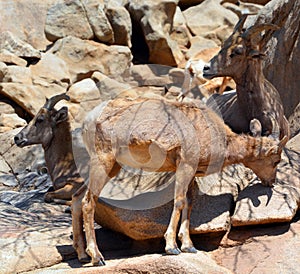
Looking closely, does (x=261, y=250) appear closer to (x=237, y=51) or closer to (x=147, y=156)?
(x=147, y=156)

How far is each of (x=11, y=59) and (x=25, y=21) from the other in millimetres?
2979

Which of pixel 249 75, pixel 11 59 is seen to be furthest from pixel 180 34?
pixel 249 75

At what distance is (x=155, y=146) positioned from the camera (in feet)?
17.0

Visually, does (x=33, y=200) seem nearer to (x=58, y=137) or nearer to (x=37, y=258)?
(x=58, y=137)

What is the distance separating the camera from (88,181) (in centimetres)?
533

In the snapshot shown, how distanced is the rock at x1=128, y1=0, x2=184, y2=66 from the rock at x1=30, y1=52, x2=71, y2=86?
261 centimetres

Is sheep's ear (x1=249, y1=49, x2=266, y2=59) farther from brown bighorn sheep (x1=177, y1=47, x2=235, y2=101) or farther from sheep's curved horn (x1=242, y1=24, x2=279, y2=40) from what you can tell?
brown bighorn sheep (x1=177, y1=47, x2=235, y2=101)

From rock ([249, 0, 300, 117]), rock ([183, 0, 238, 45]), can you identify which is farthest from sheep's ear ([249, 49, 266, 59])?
rock ([183, 0, 238, 45])

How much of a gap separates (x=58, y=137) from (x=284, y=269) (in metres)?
3.94

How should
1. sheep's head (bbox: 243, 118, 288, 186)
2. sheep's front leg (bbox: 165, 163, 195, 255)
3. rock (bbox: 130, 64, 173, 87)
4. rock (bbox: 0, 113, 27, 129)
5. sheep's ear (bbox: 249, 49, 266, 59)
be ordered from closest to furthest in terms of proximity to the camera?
sheep's front leg (bbox: 165, 163, 195, 255) < sheep's head (bbox: 243, 118, 288, 186) < sheep's ear (bbox: 249, 49, 266, 59) < rock (bbox: 0, 113, 27, 129) < rock (bbox: 130, 64, 173, 87)

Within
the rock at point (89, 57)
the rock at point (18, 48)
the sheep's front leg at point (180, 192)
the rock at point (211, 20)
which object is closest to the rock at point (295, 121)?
the sheep's front leg at point (180, 192)

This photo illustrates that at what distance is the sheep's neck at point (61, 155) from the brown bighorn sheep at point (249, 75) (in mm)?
2334

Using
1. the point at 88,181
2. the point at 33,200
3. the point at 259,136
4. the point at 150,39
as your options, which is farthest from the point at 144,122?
the point at 150,39

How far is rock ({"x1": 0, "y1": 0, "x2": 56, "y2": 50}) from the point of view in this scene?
16.4 m
